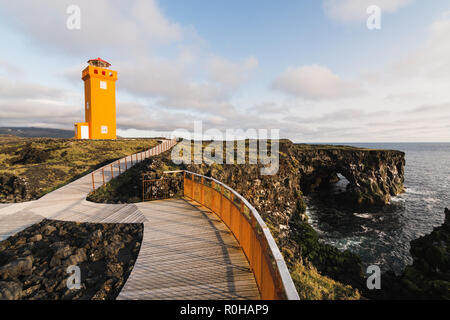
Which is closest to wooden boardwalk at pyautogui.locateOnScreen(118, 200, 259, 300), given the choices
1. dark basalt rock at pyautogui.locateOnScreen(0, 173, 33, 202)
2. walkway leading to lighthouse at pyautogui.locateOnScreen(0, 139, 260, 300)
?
walkway leading to lighthouse at pyautogui.locateOnScreen(0, 139, 260, 300)

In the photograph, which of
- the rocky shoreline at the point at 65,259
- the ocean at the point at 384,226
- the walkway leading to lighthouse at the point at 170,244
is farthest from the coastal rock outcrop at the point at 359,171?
the rocky shoreline at the point at 65,259

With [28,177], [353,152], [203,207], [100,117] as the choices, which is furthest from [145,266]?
[353,152]

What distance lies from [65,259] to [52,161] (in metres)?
20.6

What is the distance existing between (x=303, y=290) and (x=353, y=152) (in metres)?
45.0

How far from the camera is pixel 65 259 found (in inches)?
217

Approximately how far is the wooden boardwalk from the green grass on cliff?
1100 centimetres

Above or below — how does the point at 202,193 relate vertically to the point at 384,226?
above

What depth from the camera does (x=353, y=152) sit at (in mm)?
42219

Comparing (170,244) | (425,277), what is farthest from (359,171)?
(170,244)

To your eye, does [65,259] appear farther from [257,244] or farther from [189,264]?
[257,244]

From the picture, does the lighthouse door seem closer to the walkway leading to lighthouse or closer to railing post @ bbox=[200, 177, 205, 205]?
the walkway leading to lighthouse

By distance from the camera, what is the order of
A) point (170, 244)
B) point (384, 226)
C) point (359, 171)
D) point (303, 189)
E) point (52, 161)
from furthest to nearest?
1. point (303, 189)
2. point (359, 171)
3. point (384, 226)
4. point (52, 161)
5. point (170, 244)
